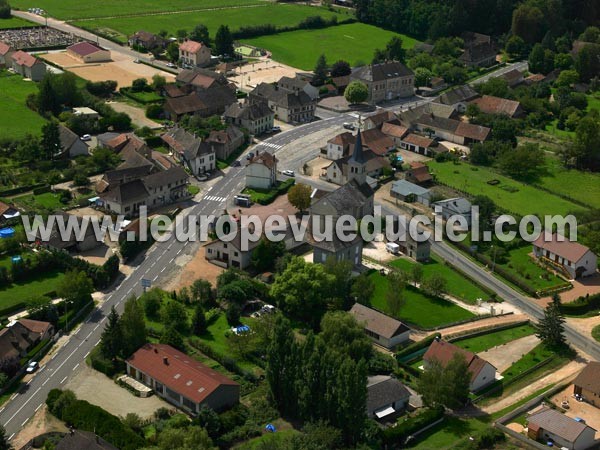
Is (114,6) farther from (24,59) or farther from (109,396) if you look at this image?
(109,396)

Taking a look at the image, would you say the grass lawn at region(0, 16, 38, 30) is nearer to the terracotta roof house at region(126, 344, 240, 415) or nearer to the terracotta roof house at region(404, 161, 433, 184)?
the terracotta roof house at region(404, 161, 433, 184)

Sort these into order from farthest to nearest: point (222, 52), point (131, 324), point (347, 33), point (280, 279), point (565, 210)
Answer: point (347, 33), point (222, 52), point (565, 210), point (280, 279), point (131, 324)

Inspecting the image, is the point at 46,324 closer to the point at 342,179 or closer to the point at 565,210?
the point at 342,179

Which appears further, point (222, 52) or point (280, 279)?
point (222, 52)

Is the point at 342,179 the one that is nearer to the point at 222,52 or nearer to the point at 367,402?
the point at 367,402

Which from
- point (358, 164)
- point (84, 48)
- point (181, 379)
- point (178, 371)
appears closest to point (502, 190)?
point (358, 164)

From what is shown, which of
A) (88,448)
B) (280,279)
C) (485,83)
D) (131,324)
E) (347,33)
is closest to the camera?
(88,448)

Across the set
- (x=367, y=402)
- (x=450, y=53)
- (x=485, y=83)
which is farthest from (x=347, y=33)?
(x=367, y=402)
